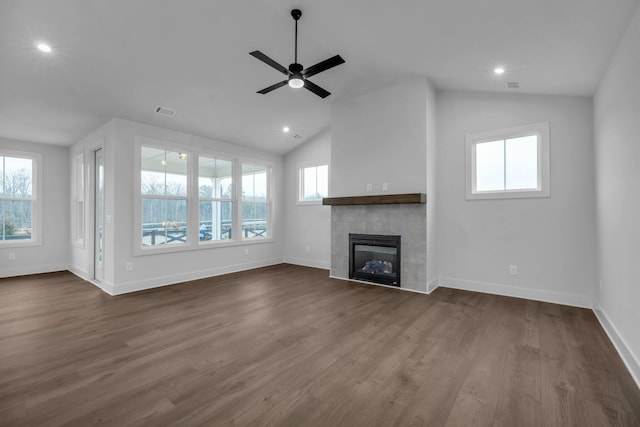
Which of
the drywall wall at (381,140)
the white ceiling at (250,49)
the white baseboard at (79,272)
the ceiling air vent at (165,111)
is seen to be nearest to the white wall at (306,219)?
the drywall wall at (381,140)

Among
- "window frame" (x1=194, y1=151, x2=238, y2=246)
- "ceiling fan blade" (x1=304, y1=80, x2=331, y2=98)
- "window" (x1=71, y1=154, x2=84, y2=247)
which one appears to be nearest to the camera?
"ceiling fan blade" (x1=304, y1=80, x2=331, y2=98)

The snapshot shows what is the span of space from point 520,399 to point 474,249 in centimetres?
285

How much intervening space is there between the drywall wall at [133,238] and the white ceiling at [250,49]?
32cm

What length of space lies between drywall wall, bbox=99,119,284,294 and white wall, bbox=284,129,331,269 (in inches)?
59.8

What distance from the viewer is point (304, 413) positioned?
1777 mm

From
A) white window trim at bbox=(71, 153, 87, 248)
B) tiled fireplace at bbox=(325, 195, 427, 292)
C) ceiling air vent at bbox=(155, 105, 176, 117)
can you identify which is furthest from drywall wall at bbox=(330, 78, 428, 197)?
white window trim at bbox=(71, 153, 87, 248)

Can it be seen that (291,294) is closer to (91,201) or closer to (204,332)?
(204,332)

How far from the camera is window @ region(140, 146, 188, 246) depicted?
486 centimetres

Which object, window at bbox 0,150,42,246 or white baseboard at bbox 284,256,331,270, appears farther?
white baseboard at bbox 284,256,331,270

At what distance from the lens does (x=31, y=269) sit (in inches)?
224

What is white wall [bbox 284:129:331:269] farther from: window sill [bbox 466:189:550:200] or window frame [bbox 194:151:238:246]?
window sill [bbox 466:189:550:200]

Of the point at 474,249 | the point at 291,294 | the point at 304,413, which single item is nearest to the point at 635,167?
the point at 474,249

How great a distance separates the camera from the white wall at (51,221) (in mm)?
5613

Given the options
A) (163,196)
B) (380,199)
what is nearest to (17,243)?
(163,196)
